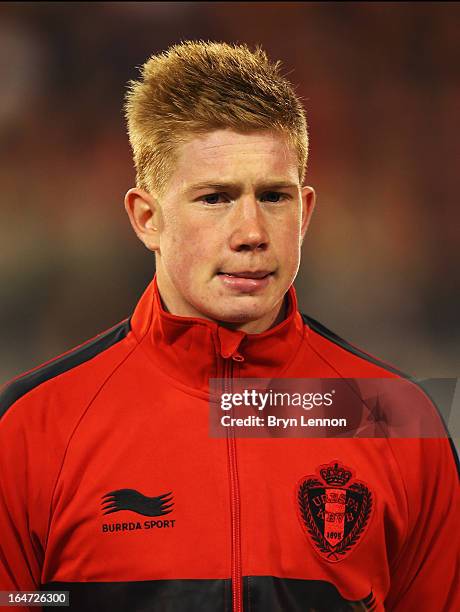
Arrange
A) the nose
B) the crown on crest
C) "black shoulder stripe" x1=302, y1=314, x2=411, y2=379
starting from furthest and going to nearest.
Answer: "black shoulder stripe" x1=302, y1=314, x2=411, y2=379
the crown on crest
the nose

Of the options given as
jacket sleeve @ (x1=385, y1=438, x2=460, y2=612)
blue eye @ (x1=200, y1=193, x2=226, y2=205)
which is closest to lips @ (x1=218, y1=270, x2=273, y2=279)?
blue eye @ (x1=200, y1=193, x2=226, y2=205)

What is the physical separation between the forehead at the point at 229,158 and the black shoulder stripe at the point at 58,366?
324 millimetres

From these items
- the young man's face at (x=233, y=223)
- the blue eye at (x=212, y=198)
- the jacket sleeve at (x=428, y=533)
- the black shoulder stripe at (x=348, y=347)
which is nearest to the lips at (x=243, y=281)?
the young man's face at (x=233, y=223)

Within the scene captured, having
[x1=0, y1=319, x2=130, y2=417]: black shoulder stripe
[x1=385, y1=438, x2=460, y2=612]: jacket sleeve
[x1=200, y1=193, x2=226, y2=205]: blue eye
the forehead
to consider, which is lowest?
[x1=385, y1=438, x2=460, y2=612]: jacket sleeve

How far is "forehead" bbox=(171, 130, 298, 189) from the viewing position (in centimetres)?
135

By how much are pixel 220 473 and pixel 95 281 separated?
0.85m

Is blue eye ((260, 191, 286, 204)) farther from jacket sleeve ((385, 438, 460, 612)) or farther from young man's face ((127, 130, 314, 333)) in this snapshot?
jacket sleeve ((385, 438, 460, 612))

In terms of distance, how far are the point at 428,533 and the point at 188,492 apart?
42 cm

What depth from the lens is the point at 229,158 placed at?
1.35 m

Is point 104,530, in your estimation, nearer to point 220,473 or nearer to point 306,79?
point 220,473

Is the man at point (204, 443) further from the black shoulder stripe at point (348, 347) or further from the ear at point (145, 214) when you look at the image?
the black shoulder stripe at point (348, 347)

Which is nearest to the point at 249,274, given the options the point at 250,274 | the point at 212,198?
the point at 250,274

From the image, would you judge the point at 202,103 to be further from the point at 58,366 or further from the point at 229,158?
the point at 58,366

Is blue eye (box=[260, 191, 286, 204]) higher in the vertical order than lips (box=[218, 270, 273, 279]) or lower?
higher
